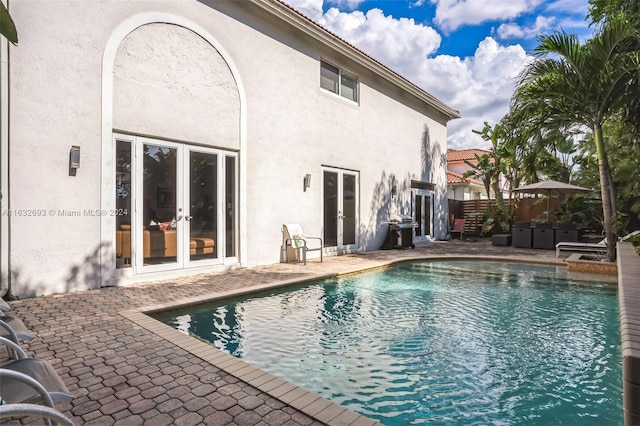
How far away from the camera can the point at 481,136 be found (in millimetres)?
17906

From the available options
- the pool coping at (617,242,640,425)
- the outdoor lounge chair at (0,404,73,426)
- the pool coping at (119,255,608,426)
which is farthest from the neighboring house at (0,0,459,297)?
the pool coping at (617,242,640,425)

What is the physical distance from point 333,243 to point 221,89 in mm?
5534

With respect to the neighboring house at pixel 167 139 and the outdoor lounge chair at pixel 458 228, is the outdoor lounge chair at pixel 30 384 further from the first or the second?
the outdoor lounge chair at pixel 458 228

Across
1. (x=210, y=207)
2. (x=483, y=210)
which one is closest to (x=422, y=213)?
(x=483, y=210)

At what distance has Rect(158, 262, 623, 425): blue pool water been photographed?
117 inches

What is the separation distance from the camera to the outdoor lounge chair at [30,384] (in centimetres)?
161

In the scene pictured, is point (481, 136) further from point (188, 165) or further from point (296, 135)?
point (188, 165)

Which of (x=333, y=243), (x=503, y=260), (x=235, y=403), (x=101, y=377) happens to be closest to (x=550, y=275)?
(x=503, y=260)

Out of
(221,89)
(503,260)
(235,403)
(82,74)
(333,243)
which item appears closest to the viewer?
(235,403)

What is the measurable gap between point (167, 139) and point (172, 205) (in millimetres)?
1281

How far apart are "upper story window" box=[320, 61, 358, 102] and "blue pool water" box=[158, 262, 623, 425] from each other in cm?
649

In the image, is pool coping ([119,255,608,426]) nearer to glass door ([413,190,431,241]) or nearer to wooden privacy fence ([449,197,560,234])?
glass door ([413,190,431,241])

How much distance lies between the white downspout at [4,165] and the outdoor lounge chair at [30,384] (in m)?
4.21

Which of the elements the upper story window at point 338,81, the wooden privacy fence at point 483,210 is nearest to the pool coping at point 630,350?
the upper story window at point 338,81
